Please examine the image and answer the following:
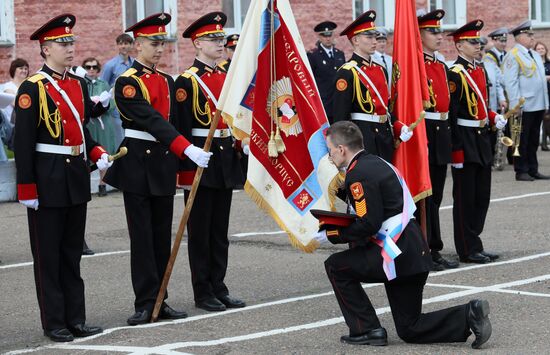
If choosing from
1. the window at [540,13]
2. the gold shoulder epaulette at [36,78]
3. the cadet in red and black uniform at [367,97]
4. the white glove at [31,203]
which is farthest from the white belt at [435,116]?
the window at [540,13]

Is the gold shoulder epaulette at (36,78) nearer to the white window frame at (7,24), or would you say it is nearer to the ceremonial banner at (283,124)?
the ceremonial banner at (283,124)

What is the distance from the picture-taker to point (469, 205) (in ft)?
37.4

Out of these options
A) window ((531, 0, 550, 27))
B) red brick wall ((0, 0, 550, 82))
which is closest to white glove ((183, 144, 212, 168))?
red brick wall ((0, 0, 550, 82))

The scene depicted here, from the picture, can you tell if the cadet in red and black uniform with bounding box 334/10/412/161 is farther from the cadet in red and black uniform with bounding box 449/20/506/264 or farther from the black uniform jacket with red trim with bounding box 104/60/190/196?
the black uniform jacket with red trim with bounding box 104/60/190/196

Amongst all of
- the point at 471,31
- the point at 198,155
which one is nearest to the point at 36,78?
the point at 198,155

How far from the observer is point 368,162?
8.05m

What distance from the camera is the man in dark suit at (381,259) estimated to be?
792 centimetres

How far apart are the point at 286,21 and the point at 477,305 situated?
2.76 m

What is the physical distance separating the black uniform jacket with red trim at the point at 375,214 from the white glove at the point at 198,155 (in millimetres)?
1125

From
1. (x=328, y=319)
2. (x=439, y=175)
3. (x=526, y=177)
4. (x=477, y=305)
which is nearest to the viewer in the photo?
(x=477, y=305)

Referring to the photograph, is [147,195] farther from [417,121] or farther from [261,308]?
[417,121]

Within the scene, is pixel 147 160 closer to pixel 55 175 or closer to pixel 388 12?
pixel 55 175

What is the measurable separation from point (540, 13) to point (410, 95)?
687 inches

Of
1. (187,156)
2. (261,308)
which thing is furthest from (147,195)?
(261,308)
